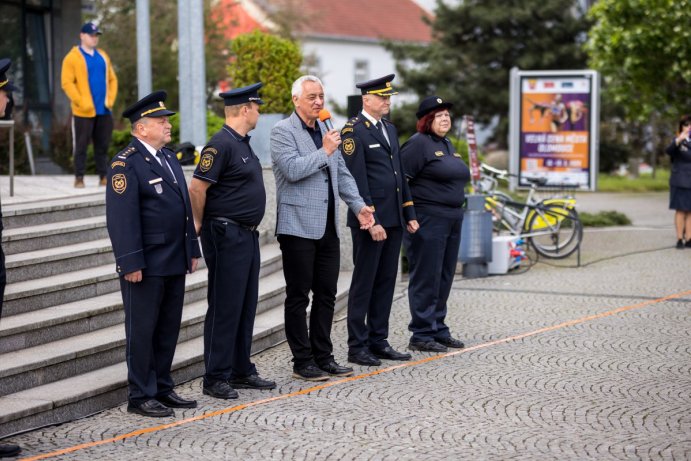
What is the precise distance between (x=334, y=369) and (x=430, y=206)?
164cm

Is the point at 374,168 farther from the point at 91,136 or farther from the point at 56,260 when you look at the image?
the point at 91,136

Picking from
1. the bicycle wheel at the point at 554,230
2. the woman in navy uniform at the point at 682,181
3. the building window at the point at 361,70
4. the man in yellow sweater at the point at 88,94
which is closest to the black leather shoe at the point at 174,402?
the man in yellow sweater at the point at 88,94

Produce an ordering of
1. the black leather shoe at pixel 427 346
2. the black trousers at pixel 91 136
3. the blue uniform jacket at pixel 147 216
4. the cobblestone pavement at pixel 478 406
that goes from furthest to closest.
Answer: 1. the black trousers at pixel 91 136
2. the black leather shoe at pixel 427 346
3. the blue uniform jacket at pixel 147 216
4. the cobblestone pavement at pixel 478 406

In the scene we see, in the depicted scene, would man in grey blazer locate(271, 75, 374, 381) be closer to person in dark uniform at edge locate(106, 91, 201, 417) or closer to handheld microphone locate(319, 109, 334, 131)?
handheld microphone locate(319, 109, 334, 131)

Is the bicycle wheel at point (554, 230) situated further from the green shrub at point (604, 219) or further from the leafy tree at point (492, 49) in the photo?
the leafy tree at point (492, 49)

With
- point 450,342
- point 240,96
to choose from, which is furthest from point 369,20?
point 240,96

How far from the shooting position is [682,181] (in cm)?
1500

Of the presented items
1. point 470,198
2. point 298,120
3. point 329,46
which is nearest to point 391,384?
point 298,120

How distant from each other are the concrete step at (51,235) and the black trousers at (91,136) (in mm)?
2368

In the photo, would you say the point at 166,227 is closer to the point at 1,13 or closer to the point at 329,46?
the point at 1,13

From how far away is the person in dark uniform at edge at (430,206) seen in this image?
8734 mm

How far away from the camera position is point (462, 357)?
8.45m

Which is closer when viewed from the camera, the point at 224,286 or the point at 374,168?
the point at 224,286

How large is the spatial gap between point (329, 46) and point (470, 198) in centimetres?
3874
